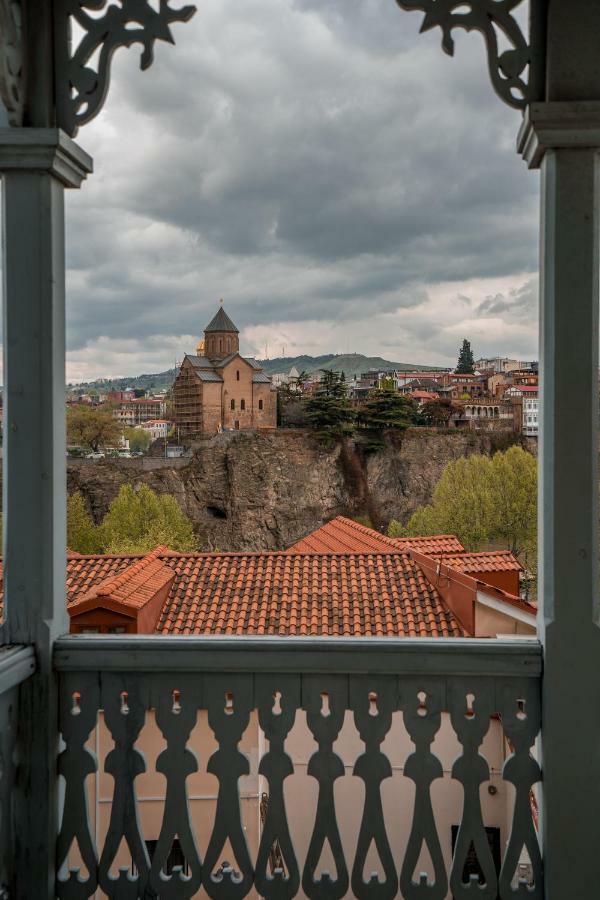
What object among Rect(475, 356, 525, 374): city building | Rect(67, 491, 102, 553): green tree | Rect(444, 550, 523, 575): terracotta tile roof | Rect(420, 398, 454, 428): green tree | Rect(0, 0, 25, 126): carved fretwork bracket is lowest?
Rect(67, 491, 102, 553): green tree

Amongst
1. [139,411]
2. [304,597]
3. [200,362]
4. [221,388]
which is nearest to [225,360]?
[200,362]

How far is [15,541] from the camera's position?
4.58 feet

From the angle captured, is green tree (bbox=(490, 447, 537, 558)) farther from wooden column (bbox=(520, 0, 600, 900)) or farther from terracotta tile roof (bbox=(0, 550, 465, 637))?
wooden column (bbox=(520, 0, 600, 900))

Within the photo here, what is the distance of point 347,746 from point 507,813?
9.38 feet

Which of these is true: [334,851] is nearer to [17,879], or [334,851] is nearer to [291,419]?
[17,879]

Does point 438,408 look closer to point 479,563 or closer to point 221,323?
point 221,323

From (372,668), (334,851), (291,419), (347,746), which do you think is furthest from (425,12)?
(291,419)

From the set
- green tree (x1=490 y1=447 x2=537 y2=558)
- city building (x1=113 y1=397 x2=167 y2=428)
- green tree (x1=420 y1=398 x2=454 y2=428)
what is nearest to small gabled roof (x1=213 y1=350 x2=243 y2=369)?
city building (x1=113 y1=397 x2=167 y2=428)

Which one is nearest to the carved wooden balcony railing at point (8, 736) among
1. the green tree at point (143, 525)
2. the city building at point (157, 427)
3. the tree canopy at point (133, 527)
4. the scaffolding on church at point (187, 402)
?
the tree canopy at point (133, 527)

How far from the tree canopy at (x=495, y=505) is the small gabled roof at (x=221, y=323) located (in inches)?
428

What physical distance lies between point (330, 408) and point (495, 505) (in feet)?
47.4

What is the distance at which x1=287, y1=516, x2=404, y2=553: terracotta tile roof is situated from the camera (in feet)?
24.2

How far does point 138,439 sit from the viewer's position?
86.0 feet

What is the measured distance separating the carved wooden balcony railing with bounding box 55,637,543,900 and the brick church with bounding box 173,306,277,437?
1776cm
